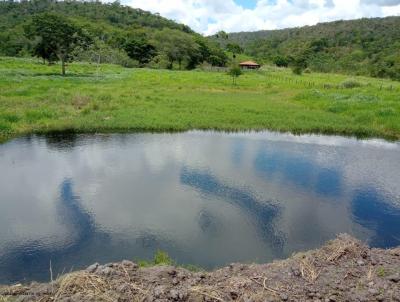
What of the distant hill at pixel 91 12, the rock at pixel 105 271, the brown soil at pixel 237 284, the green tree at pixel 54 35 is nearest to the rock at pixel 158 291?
the brown soil at pixel 237 284

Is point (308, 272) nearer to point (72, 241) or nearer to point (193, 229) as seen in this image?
point (193, 229)

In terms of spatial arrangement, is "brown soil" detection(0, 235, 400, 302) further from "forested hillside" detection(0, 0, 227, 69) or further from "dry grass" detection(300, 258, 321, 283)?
"forested hillside" detection(0, 0, 227, 69)

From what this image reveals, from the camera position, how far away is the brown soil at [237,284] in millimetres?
7293

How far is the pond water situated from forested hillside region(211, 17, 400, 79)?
5957cm

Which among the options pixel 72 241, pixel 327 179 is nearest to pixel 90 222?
pixel 72 241

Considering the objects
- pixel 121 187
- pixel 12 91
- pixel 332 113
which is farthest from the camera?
pixel 12 91

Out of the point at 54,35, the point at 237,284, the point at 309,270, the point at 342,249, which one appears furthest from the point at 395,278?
the point at 54,35

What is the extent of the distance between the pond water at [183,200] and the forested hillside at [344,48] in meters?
59.6

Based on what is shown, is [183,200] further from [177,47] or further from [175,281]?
[177,47]

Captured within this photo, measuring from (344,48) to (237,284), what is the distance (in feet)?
405

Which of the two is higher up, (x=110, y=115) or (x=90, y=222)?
(x=110, y=115)

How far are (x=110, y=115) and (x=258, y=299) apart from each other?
2141 centimetres

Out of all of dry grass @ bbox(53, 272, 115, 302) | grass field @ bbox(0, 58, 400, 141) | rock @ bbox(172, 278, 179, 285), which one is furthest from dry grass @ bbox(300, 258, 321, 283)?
grass field @ bbox(0, 58, 400, 141)

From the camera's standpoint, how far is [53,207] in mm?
13484
